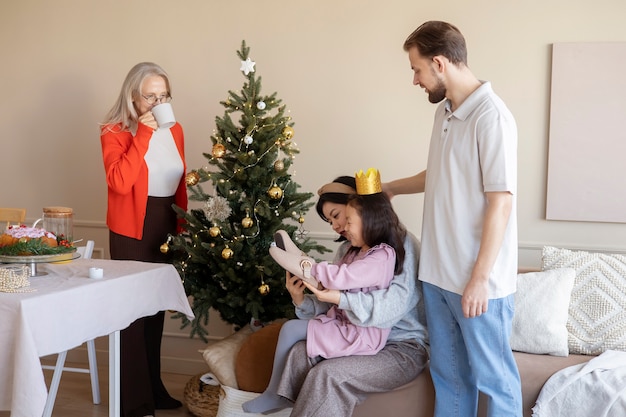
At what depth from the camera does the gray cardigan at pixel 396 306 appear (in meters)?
2.64

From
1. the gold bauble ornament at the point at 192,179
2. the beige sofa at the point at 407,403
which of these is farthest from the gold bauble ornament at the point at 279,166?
the beige sofa at the point at 407,403

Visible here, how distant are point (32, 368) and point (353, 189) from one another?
1.37 m

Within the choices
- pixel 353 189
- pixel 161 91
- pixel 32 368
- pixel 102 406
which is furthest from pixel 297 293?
pixel 102 406

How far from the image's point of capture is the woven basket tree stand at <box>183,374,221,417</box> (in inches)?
132

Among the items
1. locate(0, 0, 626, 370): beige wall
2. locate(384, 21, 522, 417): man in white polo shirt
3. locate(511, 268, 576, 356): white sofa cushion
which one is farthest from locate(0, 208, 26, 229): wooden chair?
locate(511, 268, 576, 356): white sofa cushion

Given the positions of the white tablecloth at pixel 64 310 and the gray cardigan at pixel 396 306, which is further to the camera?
the gray cardigan at pixel 396 306

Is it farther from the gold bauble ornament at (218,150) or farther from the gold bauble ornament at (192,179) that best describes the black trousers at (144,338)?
the gold bauble ornament at (218,150)

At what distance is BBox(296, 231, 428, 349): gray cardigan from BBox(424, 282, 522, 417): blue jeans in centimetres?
17

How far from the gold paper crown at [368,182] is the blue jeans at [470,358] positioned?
460 mm

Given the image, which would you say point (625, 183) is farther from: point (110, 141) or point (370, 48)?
point (110, 141)

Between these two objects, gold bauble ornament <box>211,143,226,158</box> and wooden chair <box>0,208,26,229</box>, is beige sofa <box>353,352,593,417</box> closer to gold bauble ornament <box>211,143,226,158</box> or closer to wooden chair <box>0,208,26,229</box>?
gold bauble ornament <box>211,143,226,158</box>

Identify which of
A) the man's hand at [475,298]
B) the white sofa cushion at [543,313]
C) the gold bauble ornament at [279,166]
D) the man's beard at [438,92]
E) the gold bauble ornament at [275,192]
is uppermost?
the man's beard at [438,92]

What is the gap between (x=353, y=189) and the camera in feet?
9.43

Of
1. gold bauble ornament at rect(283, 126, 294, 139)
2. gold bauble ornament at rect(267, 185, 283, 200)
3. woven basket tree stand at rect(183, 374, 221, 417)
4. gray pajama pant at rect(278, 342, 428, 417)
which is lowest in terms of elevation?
woven basket tree stand at rect(183, 374, 221, 417)
